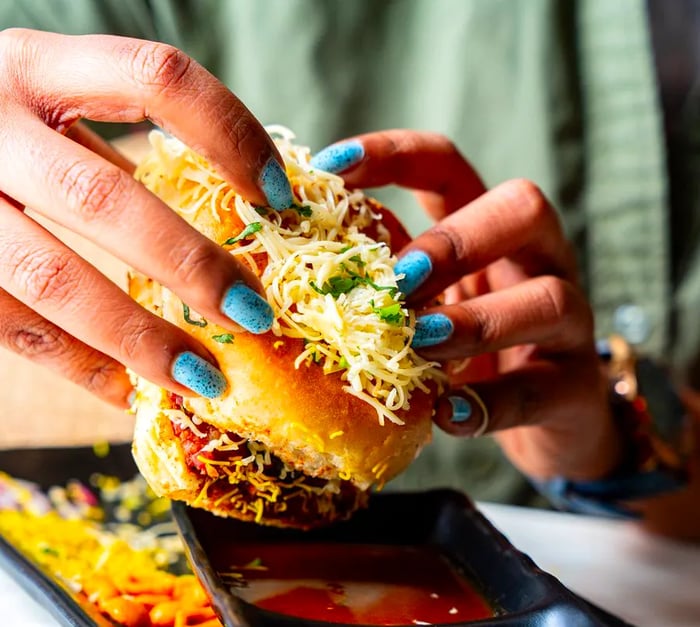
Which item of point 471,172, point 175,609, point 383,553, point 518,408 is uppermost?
point 471,172

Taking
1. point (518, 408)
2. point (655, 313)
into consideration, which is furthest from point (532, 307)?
point (655, 313)

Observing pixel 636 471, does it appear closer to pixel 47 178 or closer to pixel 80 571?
pixel 80 571

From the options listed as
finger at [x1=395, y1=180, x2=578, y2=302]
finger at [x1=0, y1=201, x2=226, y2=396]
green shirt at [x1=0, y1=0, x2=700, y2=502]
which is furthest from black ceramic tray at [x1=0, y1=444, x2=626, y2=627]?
green shirt at [x1=0, y1=0, x2=700, y2=502]

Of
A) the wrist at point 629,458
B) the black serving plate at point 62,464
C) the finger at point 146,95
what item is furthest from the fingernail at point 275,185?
the wrist at point 629,458

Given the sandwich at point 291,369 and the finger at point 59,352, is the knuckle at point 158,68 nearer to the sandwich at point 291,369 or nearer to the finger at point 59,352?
the sandwich at point 291,369

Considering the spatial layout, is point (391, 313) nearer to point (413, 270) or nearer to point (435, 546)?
point (413, 270)

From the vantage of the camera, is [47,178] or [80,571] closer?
[47,178]

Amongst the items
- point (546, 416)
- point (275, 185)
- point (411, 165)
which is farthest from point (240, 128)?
point (546, 416)
